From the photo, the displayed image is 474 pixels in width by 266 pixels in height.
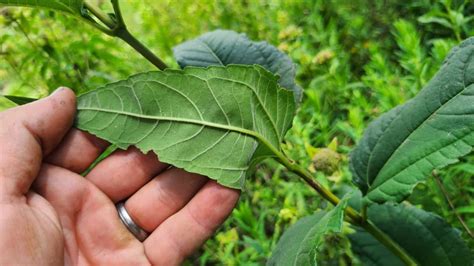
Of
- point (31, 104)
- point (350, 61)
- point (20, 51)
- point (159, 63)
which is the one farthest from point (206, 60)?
point (350, 61)

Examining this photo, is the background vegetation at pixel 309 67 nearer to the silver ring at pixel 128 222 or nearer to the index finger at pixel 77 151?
the silver ring at pixel 128 222

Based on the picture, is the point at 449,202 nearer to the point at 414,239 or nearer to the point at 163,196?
the point at 414,239

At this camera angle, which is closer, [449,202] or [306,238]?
[306,238]

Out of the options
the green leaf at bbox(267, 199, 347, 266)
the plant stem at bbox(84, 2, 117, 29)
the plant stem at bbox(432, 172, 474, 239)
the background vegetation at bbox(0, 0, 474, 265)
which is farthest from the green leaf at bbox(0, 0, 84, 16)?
the plant stem at bbox(432, 172, 474, 239)

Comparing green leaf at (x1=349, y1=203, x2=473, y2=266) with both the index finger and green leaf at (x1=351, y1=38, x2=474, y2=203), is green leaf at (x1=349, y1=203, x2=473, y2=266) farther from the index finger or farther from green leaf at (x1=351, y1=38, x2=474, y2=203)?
the index finger

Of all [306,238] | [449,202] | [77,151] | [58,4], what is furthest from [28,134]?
[449,202]

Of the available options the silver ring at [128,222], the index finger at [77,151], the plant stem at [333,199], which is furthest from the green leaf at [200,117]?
the silver ring at [128,222]
